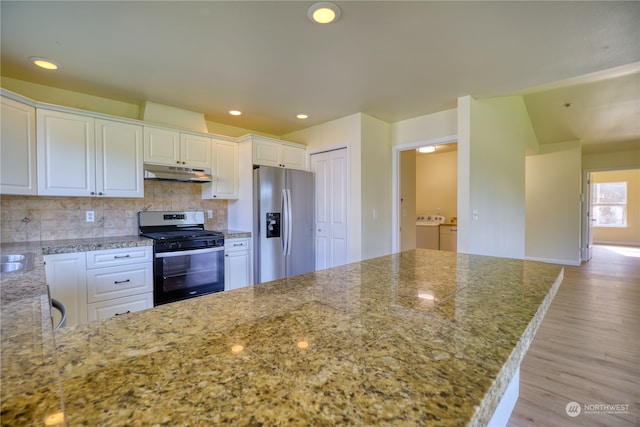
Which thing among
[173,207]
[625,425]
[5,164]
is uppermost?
[5,164]

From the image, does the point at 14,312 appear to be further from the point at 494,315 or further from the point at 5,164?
the point at 5,164

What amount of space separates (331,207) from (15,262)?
9.64 ft

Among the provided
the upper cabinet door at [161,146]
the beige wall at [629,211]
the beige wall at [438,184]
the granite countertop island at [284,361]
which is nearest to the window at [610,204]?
the beige wall at [629,211]

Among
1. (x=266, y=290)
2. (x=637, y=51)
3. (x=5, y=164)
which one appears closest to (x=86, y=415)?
(x=266, y=290)

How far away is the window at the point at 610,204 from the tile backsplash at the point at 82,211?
37.1 feet

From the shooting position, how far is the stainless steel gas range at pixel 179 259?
2730 mm

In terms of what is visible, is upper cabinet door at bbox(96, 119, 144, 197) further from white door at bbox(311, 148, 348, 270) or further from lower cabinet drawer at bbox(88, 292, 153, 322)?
white door at bbox(311, 148, 348, 270)

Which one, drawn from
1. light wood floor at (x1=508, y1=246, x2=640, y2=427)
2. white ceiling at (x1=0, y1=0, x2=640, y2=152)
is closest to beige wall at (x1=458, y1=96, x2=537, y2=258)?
white ceiling at (x1=0, y1=0, x2=640, y2=152)

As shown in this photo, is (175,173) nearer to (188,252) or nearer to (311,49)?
(188,252)

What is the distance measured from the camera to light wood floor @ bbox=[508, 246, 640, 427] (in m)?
1.70

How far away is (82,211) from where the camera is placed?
2.81m

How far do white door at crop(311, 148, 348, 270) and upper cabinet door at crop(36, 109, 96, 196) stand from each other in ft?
8.23

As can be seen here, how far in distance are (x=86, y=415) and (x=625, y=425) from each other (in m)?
2.60

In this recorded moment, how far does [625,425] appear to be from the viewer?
5.30 ft
